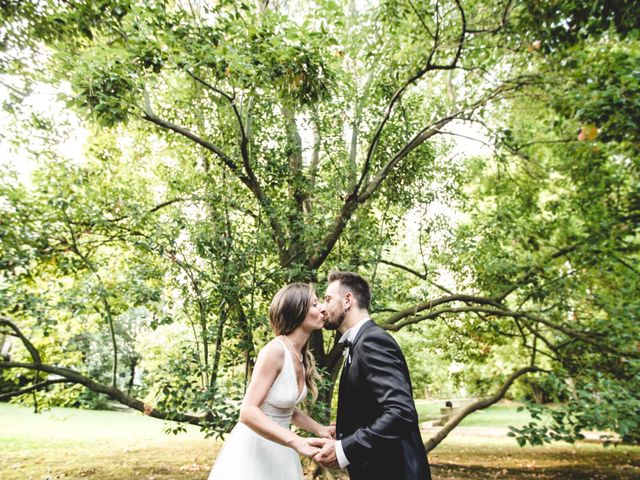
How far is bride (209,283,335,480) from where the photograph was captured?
260 centimetres

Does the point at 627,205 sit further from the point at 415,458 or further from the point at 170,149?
the point at 170,149

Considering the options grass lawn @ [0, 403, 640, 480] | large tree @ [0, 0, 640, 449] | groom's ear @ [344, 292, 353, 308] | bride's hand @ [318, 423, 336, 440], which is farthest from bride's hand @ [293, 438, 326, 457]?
grass lawn @ [0, 403, 640, 480]

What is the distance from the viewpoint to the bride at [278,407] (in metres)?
2.60

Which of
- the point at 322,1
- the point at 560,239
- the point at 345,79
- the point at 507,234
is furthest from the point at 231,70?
the point at 560,239

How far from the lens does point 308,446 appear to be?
2541mm

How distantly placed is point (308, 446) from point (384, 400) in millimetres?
623

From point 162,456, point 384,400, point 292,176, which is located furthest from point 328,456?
point 162,456

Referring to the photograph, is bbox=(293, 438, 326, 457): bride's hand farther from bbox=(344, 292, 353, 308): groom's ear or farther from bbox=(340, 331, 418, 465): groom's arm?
bbox=(344, 292, 353, 308): groom's ear

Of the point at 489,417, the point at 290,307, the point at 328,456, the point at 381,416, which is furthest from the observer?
the point at 489,417

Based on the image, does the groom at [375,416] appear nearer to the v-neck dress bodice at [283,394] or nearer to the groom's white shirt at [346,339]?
the groom's white shirt at [346,339]

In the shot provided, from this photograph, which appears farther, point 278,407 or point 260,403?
point 278,407

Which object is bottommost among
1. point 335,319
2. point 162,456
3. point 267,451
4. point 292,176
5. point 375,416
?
point 162,456

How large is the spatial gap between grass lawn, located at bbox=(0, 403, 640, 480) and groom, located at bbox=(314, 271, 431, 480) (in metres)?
6.38

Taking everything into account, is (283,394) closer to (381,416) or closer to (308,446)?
(308,446)
